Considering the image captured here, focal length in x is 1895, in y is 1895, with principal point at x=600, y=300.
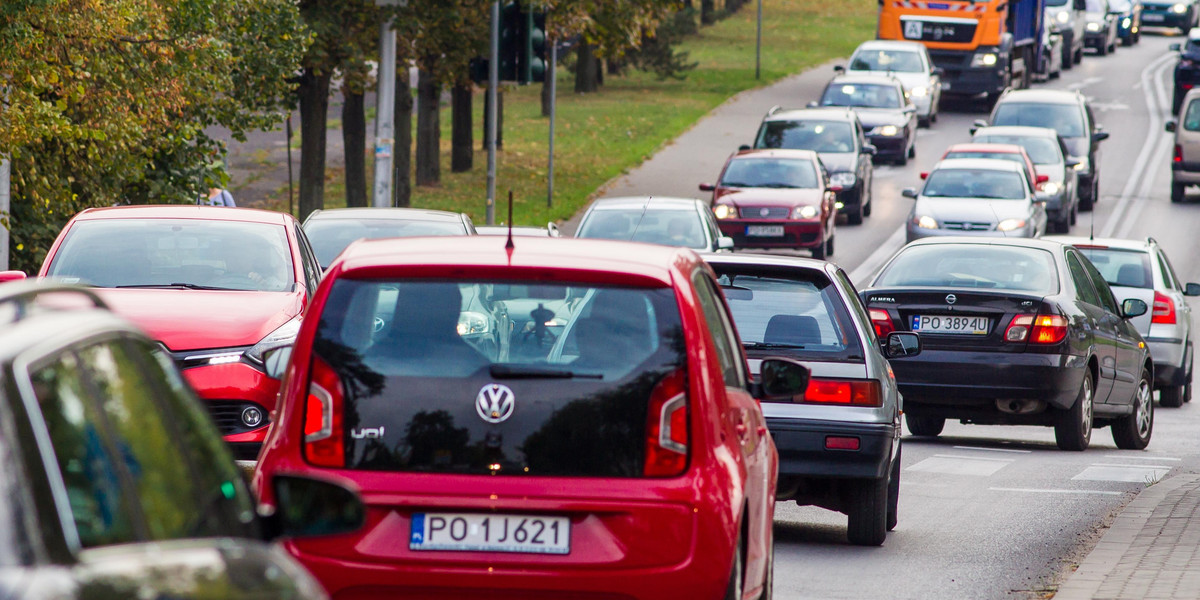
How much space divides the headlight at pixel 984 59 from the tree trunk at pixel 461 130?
14.9 m

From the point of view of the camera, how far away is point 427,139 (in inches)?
1459

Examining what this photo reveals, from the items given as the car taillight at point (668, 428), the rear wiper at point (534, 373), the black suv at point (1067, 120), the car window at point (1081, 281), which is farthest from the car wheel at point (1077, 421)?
the black suv at point (1067, 120)

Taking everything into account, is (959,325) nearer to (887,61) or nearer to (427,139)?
(427,139)

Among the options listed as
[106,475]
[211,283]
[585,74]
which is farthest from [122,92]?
[585,74]

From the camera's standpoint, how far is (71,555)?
2.58 metres

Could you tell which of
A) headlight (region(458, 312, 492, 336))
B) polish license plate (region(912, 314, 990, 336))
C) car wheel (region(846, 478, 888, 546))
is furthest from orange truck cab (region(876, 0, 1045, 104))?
headlight (region(458, 312, 492, 336))

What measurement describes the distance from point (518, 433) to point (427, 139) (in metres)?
31.9

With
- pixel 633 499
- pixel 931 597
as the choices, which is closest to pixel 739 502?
pixel 633 499

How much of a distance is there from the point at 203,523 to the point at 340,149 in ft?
139

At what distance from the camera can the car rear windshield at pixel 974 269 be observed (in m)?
13.8

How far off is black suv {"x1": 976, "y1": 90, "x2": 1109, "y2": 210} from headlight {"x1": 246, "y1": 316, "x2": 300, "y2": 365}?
27.5 metres

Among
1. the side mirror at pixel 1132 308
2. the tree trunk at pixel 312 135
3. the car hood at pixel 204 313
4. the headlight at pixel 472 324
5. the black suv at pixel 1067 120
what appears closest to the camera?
the headlight at pixel 472 324

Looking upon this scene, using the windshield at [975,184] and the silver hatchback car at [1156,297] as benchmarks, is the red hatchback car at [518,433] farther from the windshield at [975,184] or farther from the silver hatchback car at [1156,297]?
the windshield at [975,184]

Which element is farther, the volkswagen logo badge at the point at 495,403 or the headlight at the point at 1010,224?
the headlight at the point at 1010,224
